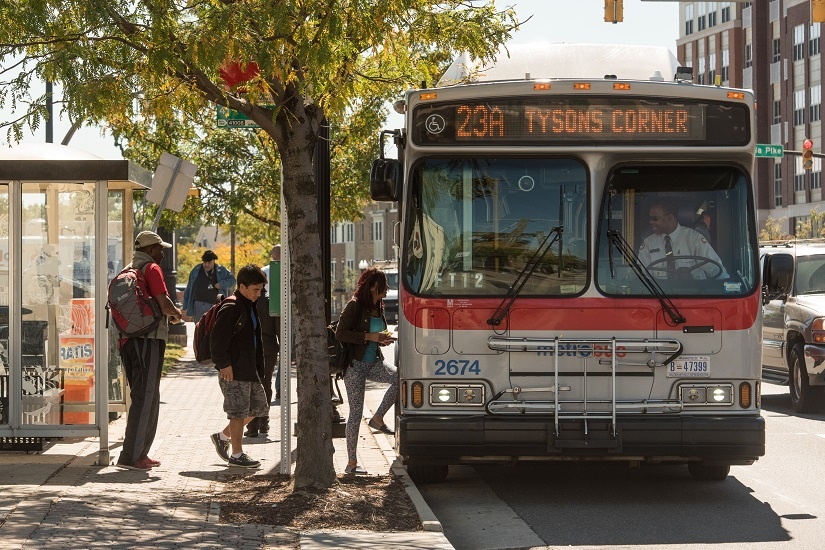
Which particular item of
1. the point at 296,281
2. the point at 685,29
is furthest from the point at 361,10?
the point at 685,29

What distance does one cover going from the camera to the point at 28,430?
11.5 meters

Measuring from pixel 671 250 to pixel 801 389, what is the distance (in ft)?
24.1

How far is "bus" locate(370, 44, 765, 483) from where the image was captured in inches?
384

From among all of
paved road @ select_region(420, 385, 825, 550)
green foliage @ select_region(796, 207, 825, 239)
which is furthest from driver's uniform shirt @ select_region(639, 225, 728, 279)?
green foliage @ select_region(796, 207, 825, 239)

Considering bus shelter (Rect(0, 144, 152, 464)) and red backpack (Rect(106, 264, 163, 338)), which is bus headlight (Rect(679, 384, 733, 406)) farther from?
bus shelter (Rect(0, 144, 152, 464))

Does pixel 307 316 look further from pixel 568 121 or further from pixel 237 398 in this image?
pixel 568 121

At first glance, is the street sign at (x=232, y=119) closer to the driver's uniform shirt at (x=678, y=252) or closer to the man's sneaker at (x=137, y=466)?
the man's sneaker at (x=137, y=466)

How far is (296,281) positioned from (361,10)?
6.77ft

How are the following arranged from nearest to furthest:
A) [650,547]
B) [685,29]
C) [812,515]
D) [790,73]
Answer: [650,547] < [812,515] < [790,73] < [685,29]

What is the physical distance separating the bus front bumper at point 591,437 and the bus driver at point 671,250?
1011 mm

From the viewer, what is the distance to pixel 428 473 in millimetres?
10969

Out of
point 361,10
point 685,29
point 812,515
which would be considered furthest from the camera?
point 685,29

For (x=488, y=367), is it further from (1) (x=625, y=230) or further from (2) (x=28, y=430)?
(2) (x=28, y=430)

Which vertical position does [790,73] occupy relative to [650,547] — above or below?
above
